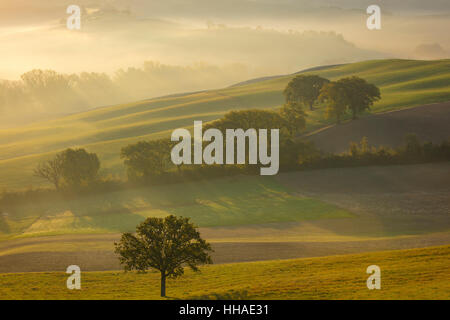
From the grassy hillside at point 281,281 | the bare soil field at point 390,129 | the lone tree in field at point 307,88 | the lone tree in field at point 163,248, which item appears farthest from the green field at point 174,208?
the lone tree in field at point 307,88

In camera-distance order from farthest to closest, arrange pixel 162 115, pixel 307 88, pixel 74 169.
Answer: pixel 162 115, pixel 307 88, pixel 74 169

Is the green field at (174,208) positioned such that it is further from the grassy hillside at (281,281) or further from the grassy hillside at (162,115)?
the grassy hillside at (281,281)

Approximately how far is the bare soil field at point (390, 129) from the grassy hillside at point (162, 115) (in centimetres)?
832

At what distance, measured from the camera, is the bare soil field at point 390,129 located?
8900 centimetres

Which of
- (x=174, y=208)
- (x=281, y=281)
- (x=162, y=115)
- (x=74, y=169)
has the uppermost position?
(x=162, y=115)

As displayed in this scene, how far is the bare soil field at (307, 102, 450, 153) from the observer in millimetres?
89000

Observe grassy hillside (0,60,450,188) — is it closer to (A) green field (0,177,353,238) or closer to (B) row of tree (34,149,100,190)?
(B) row of tree (34,149,100,190)

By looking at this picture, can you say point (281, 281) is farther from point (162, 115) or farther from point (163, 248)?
point (162, 115)

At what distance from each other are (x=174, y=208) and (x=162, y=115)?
94.2m

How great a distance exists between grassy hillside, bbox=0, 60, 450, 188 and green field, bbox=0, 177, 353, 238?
19.1 meters

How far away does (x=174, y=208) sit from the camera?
69.9m

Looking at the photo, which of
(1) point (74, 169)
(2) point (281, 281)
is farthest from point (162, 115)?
(2) point (281, 281)

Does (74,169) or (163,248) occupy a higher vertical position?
(74,169)

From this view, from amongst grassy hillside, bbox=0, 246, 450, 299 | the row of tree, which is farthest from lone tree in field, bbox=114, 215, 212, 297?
the row of tree
